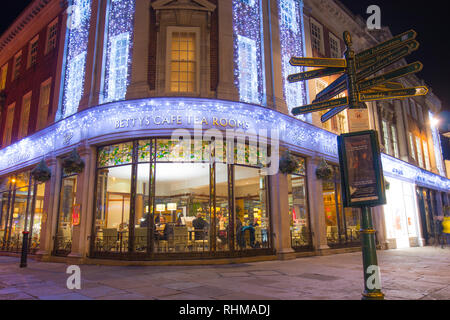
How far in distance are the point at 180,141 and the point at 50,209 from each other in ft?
21.4

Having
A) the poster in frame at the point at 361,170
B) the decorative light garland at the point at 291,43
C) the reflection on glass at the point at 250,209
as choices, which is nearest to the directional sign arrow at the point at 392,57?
the poster in frame at the point at 361,170

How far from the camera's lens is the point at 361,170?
484 cm

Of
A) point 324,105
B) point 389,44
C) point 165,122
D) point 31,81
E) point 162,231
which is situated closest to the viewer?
point 389,44

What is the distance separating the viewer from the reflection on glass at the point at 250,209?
37.9 feet

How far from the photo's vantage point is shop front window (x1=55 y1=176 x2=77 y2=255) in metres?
12.8

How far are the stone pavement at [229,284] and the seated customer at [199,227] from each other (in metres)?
1.98

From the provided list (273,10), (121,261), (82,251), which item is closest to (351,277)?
(121,261)

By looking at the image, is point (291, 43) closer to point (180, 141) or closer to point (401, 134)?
point (180, 141)

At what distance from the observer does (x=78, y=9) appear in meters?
15.1

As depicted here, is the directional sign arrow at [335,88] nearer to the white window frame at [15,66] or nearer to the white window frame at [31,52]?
the white window frame at [31,52]

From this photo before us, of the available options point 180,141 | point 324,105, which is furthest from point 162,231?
point 324,105

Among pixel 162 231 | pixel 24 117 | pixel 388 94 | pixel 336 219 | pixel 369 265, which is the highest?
pixel 24 117

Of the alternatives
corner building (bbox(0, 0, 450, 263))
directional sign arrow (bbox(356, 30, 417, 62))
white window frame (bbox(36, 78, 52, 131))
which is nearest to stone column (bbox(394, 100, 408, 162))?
corner building (bbox(0, 0, 450, 263))
